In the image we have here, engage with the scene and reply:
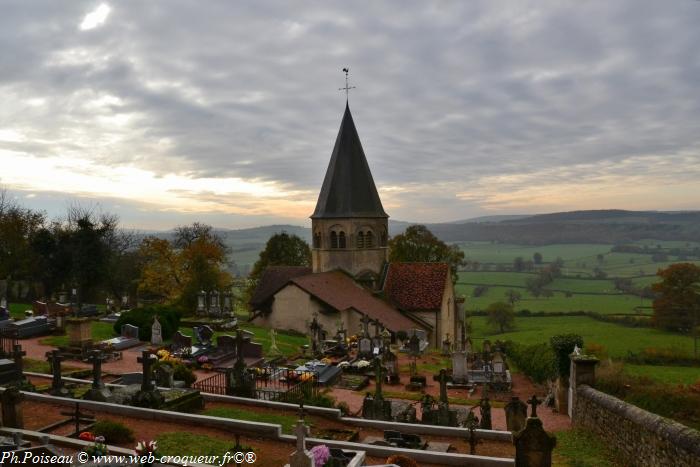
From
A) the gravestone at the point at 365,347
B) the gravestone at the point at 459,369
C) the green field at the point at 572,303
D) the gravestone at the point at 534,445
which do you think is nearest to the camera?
the gravestone at the point at 534,445

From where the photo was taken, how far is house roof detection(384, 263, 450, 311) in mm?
35125

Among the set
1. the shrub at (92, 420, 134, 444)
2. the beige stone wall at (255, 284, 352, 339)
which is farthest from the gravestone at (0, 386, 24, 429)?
the beige stone wall at (255, 284, 352, 339)

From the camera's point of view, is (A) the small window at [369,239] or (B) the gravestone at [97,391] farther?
(A) the small window at [369,239]

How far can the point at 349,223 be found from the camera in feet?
119

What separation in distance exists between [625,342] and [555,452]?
32610mm

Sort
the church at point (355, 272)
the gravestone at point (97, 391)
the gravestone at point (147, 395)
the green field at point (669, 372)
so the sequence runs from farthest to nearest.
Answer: the church at point (355, 272)
the green field at point (669, 372)
the gravestone at point (97, 391)
the gravestone at point (147, 395)

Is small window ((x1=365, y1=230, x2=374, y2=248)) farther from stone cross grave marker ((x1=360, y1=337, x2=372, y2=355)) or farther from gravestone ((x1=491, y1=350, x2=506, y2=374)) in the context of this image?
gravestone ((x1=491, y1=350, x2=506, y2=374))

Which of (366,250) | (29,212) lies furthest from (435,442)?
(29,212)

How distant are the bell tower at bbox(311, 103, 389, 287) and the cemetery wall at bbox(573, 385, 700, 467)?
2268cm

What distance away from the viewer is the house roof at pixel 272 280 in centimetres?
3628

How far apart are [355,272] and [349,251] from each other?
59.2 inches

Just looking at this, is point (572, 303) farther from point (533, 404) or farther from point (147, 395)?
point (147, 395)

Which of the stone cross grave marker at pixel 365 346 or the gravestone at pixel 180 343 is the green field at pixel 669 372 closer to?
the stone cross grave marker at pixel 365 346

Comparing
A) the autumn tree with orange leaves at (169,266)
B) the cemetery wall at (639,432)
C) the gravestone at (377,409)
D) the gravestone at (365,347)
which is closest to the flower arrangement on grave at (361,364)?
the gravestone at (365,347)
